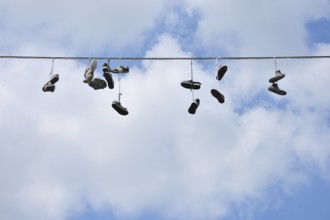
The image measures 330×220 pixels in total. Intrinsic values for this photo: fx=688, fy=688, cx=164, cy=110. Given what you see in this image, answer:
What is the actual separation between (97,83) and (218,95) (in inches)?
90.1

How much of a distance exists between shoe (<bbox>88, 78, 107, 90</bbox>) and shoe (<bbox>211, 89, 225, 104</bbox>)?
2046 mm

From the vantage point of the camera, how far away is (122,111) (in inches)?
500

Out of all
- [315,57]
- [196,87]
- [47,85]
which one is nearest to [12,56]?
[47,85]

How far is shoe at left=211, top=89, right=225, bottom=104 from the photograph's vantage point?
42.0 ft

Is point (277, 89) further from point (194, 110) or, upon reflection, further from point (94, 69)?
point (94, 69)

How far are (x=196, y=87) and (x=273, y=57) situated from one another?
241cm

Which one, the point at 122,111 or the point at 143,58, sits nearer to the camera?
the point at 143,58

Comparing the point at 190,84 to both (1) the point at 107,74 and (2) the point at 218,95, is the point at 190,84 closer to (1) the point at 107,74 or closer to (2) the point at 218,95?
(2) the point at 218,95

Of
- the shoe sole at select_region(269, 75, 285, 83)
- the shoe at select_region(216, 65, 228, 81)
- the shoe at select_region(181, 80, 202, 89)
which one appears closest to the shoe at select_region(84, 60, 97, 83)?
the shoe at select_region(181, 80, 202, 89)

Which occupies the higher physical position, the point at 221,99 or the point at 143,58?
the point at 221,99

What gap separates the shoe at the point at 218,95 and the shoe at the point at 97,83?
2046 mm

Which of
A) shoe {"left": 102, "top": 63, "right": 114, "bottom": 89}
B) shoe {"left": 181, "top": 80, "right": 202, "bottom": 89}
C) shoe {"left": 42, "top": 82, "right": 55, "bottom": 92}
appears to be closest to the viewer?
shoe {"left": 102, "top": 63, "right": 114, "bottom": 89}

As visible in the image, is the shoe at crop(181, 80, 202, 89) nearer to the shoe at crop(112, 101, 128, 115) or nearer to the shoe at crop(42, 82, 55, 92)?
the shoe at crop(112, 101, 128, 115)

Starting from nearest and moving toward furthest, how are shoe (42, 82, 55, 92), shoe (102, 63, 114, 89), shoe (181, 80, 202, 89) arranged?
shoe (102, 63, 114, 89) → shoe (42, 82, 55, 92) → shoe (181, 80, 202, 89)
